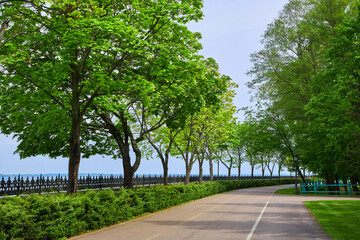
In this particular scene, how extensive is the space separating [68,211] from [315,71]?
30.9 m

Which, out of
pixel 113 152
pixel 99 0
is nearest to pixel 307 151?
pixel 113 152

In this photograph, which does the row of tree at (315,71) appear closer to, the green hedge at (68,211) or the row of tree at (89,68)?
the row of tree at (89,68)

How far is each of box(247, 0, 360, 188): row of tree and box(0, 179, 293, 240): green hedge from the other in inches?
609

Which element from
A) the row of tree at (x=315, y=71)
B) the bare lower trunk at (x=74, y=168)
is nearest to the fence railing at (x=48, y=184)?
the bare lower trunk at (x=74, y=168)

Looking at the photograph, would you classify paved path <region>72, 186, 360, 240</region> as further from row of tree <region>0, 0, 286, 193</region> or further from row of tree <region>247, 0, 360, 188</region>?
row of tree <region>247, 0, 360, 188</region>

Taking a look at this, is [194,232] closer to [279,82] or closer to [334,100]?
[334,100]

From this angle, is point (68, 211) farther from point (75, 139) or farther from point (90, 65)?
point (90, 65)

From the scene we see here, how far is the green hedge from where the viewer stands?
436 inches

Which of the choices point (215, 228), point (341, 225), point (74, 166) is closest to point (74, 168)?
point (74, 166)

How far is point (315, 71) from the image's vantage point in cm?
3650

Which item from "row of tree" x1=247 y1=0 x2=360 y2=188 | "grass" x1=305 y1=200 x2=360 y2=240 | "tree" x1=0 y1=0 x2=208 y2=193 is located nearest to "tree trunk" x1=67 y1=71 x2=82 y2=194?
"tree" x1=0 y1=0 x2=208 y2=193

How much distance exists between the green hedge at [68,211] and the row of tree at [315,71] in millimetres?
15463

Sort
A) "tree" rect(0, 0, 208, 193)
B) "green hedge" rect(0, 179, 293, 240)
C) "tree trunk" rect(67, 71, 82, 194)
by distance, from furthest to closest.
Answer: "tree trunk" rect(67, 71, 82, 194), "tree" rect(0, 0, 208, 193), "green hedge" rect(0, 179, 293, 240)

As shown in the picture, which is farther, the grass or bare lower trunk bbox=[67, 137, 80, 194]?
bare lower trunk bbox=[67, 137, 80, 194]
